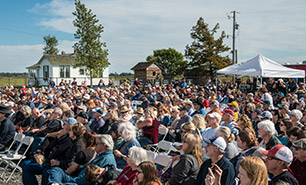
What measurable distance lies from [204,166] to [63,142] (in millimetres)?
2779

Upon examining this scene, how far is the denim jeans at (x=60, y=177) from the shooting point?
3916mm

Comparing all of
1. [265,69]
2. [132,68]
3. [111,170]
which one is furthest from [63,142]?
[132,68]

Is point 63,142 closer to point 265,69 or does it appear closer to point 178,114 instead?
point 178,114

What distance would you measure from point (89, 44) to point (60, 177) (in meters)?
26.4

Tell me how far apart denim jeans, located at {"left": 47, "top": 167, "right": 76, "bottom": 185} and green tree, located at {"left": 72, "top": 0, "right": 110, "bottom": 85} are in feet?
85.6

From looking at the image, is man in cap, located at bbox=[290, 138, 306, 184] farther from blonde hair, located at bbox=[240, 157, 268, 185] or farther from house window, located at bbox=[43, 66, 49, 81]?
house window, located at bbox=[43, 66, 49, 81]

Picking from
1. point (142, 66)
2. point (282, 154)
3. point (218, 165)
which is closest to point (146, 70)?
point (142, 66)

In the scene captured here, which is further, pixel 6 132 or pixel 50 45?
pixel 50 45

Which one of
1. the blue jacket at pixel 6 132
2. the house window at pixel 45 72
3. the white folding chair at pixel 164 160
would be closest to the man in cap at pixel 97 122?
the blue jacket at pixel 6 132

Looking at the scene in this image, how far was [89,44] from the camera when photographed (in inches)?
1137

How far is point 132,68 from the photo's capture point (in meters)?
52.9

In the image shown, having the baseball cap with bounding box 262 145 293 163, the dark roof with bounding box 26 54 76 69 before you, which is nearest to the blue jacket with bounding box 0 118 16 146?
the baseball cap with bounding box 262 145 293 163

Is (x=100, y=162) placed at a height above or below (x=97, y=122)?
below

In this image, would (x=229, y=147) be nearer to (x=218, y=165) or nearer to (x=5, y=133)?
(x=218, y=165)
